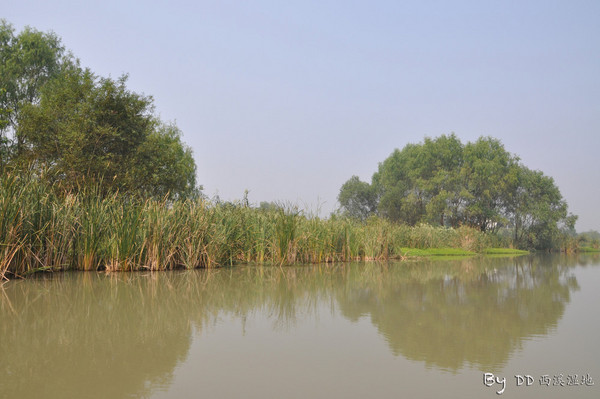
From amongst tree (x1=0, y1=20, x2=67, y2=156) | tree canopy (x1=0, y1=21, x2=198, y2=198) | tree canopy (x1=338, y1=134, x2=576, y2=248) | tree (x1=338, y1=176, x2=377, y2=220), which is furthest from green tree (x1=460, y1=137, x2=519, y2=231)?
tree (x1=0, y1=20, x2=67, y2=156)

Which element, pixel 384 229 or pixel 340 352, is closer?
pixel 340 352

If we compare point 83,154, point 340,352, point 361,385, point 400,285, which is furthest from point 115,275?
point 83,154

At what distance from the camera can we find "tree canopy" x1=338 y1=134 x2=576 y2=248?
4091cm

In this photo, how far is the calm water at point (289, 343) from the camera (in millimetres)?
2504

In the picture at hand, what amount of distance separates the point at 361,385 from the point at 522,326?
2.43 m

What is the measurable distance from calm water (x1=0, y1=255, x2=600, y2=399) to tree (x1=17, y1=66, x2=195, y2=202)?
1073cm

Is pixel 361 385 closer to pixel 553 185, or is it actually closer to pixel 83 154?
pixel 83 154

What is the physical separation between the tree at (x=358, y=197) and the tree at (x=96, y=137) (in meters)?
42.1

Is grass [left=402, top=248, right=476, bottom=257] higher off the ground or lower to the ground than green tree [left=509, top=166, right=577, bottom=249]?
lower

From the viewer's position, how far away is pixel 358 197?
59812mm

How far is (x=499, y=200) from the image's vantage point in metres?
43.8

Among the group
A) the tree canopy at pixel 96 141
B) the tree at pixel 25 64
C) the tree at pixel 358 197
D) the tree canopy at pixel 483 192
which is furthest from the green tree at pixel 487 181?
the tree at pixel 25 64

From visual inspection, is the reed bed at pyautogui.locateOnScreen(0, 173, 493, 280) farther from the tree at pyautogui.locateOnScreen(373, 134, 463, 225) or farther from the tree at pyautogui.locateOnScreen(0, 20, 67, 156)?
the tree at pyautogui.locateOnScreen(373, 134, 463, 225)

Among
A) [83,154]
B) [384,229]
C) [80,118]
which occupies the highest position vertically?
[80,118]
